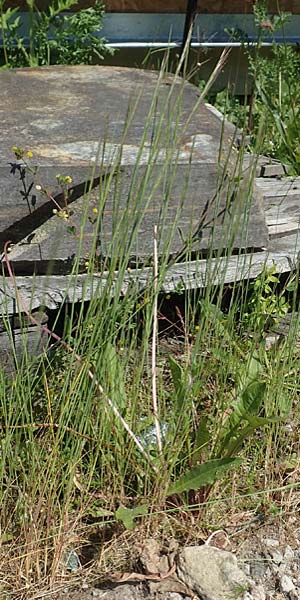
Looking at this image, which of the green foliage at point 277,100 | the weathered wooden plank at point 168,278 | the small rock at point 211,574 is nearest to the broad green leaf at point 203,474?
the small rock at point 211,574

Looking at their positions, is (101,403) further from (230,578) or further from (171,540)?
(230,578)

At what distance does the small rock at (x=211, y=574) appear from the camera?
7.08 ft

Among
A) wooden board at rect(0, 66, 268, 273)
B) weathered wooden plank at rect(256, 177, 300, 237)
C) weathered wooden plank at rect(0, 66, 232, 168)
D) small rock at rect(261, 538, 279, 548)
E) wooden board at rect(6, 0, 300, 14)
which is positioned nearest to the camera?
small rock at rect(261, 538, 279, 548)

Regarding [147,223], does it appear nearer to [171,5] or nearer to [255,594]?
[255,594]

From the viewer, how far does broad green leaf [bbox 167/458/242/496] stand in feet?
7.13

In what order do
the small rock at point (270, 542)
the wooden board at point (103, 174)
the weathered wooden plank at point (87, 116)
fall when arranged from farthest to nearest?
the weathered wooden plank at point (87, 116), the wooden board at point (103, 174), the small rock at point (270, 542)

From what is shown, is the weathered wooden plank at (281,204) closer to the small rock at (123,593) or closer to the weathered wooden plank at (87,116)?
the weathered wooden plank at (87,116)

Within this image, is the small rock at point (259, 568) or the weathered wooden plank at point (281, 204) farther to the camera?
the weathered wooden plank at point (281, 204)

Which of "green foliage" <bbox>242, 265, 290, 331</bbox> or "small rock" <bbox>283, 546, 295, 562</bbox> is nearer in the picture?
"small rock" <bbox>283, 546, 295, 562</bbox>

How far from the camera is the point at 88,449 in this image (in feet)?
8.04

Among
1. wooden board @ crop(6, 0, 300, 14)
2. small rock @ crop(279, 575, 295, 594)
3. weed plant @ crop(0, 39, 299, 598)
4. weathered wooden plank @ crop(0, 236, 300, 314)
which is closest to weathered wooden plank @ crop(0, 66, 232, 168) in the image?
weathered wooden plank @ crop(0, 236, 300, 314)

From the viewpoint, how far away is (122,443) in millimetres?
2262

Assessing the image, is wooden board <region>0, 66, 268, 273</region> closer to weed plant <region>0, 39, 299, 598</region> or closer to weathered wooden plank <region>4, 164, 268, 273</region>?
weathered wooden plank <region>4, 164, 268, 273</region>

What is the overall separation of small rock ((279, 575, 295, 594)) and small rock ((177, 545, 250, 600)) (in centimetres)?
10
